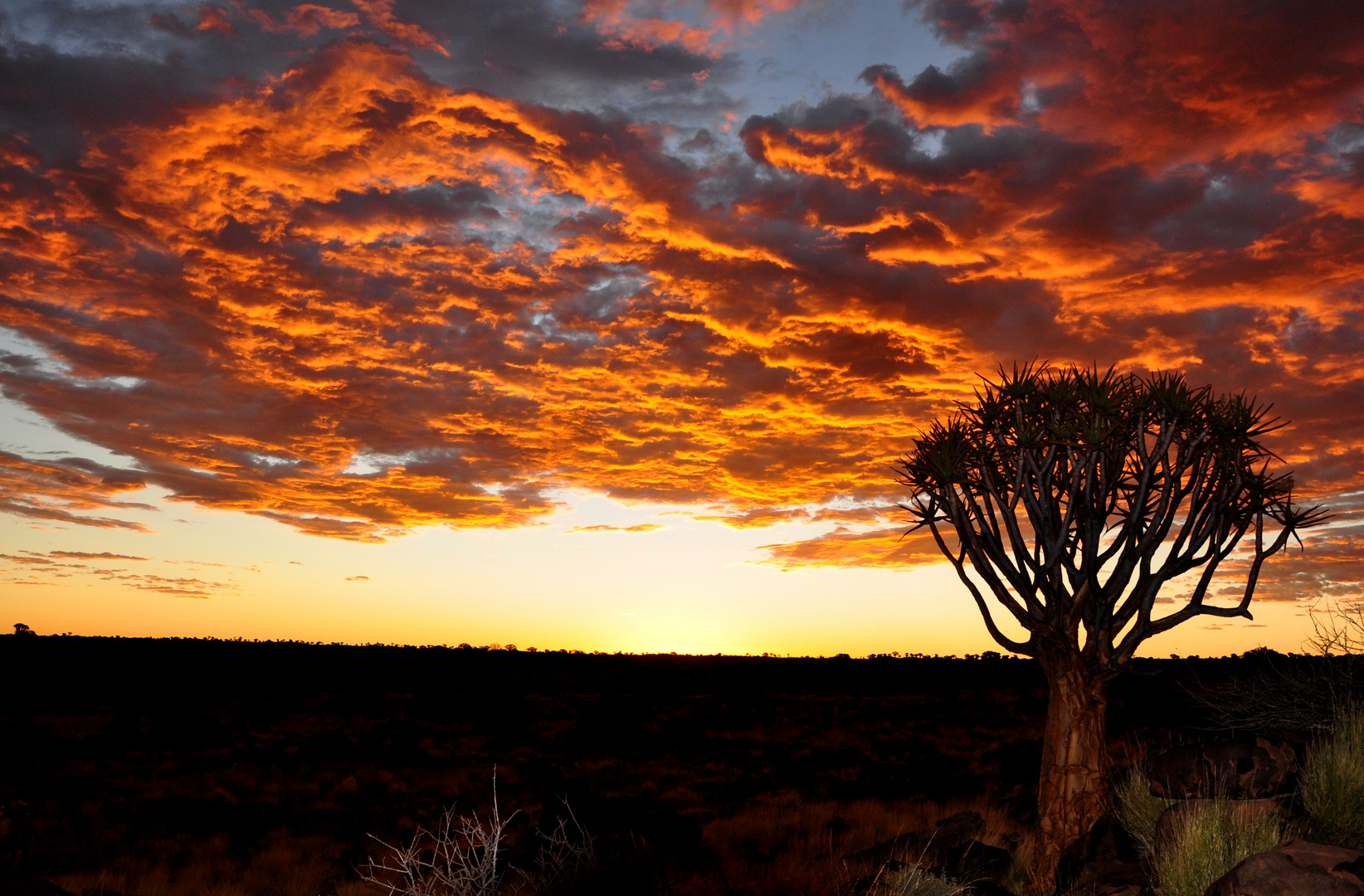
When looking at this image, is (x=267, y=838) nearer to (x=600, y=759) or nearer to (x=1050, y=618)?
(x=600, y=759)

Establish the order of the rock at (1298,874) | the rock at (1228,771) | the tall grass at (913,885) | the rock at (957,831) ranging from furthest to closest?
1. the rock at (957,831)
2. the rock at (1228,771)
3. the tall grass at (913,885)
4. the rock at (1298,874)

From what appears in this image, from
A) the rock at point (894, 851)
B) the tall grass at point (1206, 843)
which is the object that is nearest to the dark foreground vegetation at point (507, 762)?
the rock at point (894, 851)

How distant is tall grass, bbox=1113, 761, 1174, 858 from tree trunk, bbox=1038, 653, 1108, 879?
344 millimetres

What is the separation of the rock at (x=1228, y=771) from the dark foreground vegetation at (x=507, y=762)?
0.68 meters

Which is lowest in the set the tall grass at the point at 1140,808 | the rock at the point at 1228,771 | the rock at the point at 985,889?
the rock at the point at 985,889

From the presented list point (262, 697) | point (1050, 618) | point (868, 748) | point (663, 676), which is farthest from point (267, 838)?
point (663, 676)

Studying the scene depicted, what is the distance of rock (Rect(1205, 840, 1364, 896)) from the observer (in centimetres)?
628

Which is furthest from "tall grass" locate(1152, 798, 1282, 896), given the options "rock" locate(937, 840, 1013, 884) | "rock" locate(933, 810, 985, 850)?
"rock" locate(933, 810, 985, 850)

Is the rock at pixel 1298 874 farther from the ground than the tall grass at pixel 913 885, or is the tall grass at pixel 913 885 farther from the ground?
the rock at pixel 1298 874

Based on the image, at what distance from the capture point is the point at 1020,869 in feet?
39.6

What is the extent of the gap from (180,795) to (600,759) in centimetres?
1233

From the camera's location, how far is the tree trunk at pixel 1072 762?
10.9 meters

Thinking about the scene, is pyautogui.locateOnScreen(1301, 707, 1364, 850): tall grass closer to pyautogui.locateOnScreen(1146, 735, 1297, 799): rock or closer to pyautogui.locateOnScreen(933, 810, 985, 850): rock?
pyautogui.locateOnScreen(1146, 735, 1297, 799): rock

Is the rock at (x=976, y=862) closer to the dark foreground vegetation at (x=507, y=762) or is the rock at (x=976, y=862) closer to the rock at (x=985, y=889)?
the rock at (x=985, y=889)
